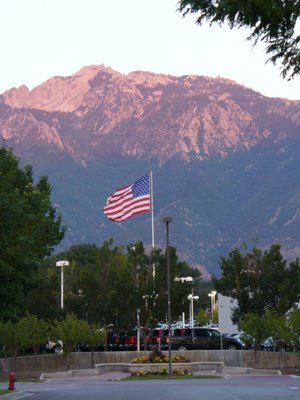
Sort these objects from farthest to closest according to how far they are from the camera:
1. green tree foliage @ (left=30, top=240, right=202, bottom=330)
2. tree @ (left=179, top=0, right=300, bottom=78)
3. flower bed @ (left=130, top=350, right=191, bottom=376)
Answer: green tree foliage @ (left=30, top=240, right=202, bottom=330) → flower bed @ (left=130, top=350, right=191, bottom=376) → tree @ (left=179, top=0, right=300, bottom=78)

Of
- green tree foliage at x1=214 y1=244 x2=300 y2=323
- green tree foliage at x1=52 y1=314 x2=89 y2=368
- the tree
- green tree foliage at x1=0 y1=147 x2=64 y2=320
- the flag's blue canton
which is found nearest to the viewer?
the tree

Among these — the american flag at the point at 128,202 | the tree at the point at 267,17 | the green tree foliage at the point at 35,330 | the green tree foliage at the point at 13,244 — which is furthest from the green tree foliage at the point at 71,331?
the tree at the point at 267,17

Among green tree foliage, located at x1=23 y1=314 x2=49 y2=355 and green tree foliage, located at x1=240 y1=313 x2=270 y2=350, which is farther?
green tree foliage, located at x1=23 y1=314 x2=49 y2=355

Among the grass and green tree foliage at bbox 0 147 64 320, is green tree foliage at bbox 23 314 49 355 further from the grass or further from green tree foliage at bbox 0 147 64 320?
green tree foliage at bbox 0 147 64 320

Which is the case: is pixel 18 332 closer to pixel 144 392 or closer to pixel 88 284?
pixel 88 284

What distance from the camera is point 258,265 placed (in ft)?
216

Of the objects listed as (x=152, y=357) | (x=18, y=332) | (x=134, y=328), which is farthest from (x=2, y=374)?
(x=134, y=328)

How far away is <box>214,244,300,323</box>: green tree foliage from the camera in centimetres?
6394

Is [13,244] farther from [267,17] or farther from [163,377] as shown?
[163,377]

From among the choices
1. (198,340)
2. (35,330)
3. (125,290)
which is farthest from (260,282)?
(35,330)

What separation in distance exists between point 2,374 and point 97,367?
5.58 m

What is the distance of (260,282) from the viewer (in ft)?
212

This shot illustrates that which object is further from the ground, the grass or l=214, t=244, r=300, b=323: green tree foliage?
l=214, t=244, r=300, b=323: green tree foliage

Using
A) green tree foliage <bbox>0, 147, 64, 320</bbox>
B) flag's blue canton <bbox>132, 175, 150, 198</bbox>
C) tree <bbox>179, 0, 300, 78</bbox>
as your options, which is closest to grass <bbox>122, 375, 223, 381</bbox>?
flag's blue canton <bbox>132, 175, 150, 198</bbox>
